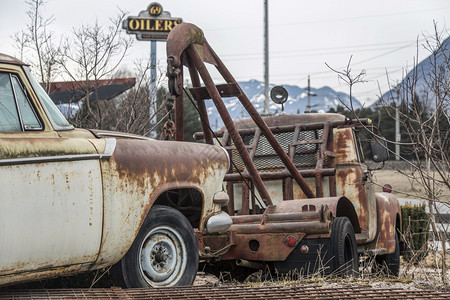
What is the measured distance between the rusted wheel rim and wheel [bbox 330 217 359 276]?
1.92 meters

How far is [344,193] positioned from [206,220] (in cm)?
320

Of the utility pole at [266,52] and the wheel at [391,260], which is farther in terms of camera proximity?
the utility pole at [266,52]

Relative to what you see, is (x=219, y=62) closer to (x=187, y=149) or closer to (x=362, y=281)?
(x=187, y=149)

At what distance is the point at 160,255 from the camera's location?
530cm

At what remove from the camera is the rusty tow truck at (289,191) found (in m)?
6.75

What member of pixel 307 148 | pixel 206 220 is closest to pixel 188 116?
pixel 307 148

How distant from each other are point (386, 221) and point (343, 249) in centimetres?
286

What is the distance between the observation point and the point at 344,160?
8508 mm

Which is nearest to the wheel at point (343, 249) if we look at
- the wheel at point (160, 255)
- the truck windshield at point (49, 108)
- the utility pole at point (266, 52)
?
the wheel at point (160, 255)

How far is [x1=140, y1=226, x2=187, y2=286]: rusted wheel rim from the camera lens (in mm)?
5219

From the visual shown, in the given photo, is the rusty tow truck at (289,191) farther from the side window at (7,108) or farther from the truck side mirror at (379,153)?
Answer: the side window at (7,108)

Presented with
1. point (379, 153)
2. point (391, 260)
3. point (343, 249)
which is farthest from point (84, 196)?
point (391, 260)

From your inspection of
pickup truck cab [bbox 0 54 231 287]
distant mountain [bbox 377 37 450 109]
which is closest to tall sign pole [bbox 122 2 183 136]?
distant mountain [bbox 377 37 450 109]

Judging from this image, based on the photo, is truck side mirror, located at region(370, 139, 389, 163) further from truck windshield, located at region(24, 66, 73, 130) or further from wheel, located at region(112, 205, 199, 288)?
truck windshield, located at region(24, 66, 73, 130)
